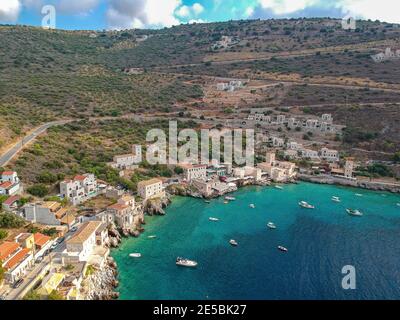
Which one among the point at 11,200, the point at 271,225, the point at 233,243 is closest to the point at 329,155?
the point at 271,225

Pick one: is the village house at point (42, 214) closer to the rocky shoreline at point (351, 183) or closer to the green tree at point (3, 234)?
the green tree at point (3, 234)

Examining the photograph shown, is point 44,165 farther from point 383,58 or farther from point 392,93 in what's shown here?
point 383,58

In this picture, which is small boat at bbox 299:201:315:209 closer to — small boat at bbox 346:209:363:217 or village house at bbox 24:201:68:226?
small boat at bbox 346:209:363:217

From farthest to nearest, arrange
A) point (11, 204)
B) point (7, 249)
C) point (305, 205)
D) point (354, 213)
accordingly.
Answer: point (305, 205), point (354, 213), point (11, 204), point (7, 249)

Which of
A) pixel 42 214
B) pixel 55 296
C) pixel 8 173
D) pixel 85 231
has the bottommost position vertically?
pixel 55 296

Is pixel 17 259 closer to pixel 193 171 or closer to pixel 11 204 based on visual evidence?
pixel 11 204
